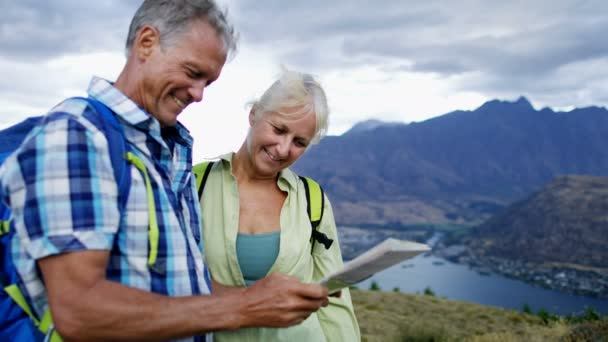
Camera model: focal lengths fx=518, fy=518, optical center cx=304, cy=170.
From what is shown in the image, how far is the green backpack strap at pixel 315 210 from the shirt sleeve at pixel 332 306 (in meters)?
0.02

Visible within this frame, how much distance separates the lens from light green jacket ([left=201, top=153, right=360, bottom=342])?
2025mm

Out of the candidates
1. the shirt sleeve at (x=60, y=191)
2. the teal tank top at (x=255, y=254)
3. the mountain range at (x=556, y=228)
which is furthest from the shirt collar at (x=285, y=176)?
the mountain range at (x=556, y=228)

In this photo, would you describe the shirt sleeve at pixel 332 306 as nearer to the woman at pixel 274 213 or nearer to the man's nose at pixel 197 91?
the woman at pixel 274 213

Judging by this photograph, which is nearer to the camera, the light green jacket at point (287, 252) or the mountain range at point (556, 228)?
the light green jacket at point (287, 252)

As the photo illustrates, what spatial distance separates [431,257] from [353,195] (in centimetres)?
8683

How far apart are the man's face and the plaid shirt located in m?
0.09

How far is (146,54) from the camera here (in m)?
1.45

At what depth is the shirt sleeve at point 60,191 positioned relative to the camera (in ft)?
3.62

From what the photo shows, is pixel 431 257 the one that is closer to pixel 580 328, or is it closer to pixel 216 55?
pixel 580 328

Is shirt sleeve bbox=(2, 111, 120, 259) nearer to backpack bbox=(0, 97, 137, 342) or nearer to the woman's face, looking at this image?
backpack bbox=(0, 97, 137, 342)

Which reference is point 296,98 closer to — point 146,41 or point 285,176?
point 285,176

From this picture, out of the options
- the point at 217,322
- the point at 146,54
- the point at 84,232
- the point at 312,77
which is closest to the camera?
the point at 84,232

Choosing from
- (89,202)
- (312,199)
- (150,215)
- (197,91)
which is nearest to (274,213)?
(312,199)

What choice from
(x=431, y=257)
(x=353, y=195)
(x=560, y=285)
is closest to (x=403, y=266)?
(x=431, y=257)
